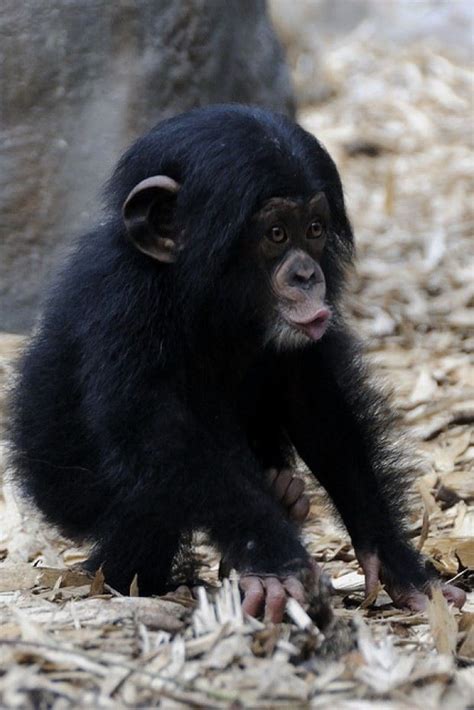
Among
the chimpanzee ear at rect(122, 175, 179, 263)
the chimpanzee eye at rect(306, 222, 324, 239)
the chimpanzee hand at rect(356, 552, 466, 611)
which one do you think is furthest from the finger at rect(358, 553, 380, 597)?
the chimpanzee ear at rect(122, 175, 179, 263)

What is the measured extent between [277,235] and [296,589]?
1.34 metres

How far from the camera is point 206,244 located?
4.70m

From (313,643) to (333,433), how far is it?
5.09 ft

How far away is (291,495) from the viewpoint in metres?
5.08

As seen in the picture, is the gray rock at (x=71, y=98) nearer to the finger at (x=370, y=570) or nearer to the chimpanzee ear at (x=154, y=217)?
the chimpanzee ear at (x=154, y=217)

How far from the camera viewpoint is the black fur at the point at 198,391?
4559mm

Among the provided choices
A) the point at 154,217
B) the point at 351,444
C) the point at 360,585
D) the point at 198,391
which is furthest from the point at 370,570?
the point at 154,217

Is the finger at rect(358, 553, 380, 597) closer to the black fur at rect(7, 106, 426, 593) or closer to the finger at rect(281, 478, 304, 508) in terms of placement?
the black fur at rect(7, 106, 426, 593)

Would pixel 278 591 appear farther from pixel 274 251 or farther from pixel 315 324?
pixel 274 251

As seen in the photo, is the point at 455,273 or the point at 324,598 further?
the point at 455,273

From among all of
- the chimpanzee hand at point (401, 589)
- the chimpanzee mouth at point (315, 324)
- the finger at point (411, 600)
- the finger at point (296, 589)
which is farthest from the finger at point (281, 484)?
the finger at point (296, 589)

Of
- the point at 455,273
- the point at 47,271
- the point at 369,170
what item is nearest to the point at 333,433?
the point at 47,271

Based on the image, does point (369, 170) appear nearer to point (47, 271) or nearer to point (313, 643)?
point (47, 271)

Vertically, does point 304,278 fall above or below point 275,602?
above
